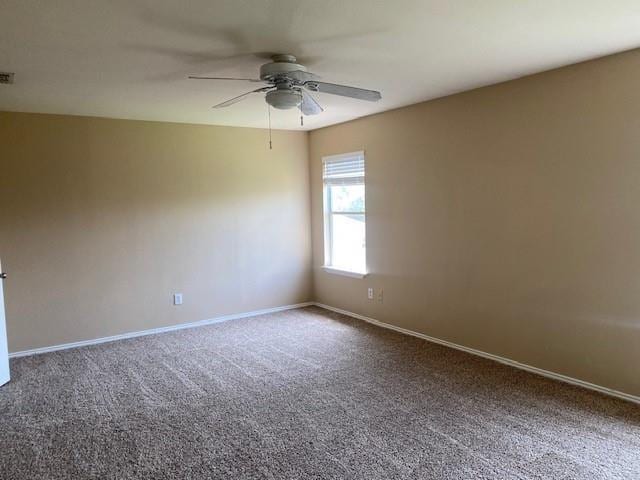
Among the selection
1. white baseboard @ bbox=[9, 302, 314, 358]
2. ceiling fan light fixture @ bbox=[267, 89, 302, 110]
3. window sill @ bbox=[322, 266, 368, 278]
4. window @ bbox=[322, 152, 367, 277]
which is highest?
ceiling fan light fixture @ bbox=[267, 89, 302, 110]

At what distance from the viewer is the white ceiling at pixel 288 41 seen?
2189 millimetres

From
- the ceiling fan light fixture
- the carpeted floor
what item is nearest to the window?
the carpeted floor

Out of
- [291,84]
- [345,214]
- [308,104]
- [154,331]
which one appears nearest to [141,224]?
[154,331]

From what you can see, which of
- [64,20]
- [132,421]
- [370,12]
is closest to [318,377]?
[132,421]

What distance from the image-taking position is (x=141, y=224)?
5.02 metres

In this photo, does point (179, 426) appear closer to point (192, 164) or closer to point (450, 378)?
point (450, 378)

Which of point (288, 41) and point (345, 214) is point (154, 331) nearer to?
point (345, 214)

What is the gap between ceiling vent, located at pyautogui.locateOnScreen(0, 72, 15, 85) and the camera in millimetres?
3104

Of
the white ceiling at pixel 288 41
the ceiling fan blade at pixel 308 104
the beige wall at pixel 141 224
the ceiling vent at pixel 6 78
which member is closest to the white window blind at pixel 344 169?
the beige wall at pixel 141 224

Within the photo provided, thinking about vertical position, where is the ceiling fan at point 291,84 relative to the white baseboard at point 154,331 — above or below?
above

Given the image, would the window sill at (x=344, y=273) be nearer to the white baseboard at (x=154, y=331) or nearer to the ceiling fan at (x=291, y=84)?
the white baseboard at (x=154, y=331)

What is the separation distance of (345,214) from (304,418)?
313cm

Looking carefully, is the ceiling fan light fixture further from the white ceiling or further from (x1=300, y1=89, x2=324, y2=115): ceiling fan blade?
the white ceiling

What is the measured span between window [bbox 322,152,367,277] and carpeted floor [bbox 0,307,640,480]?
1493mm
